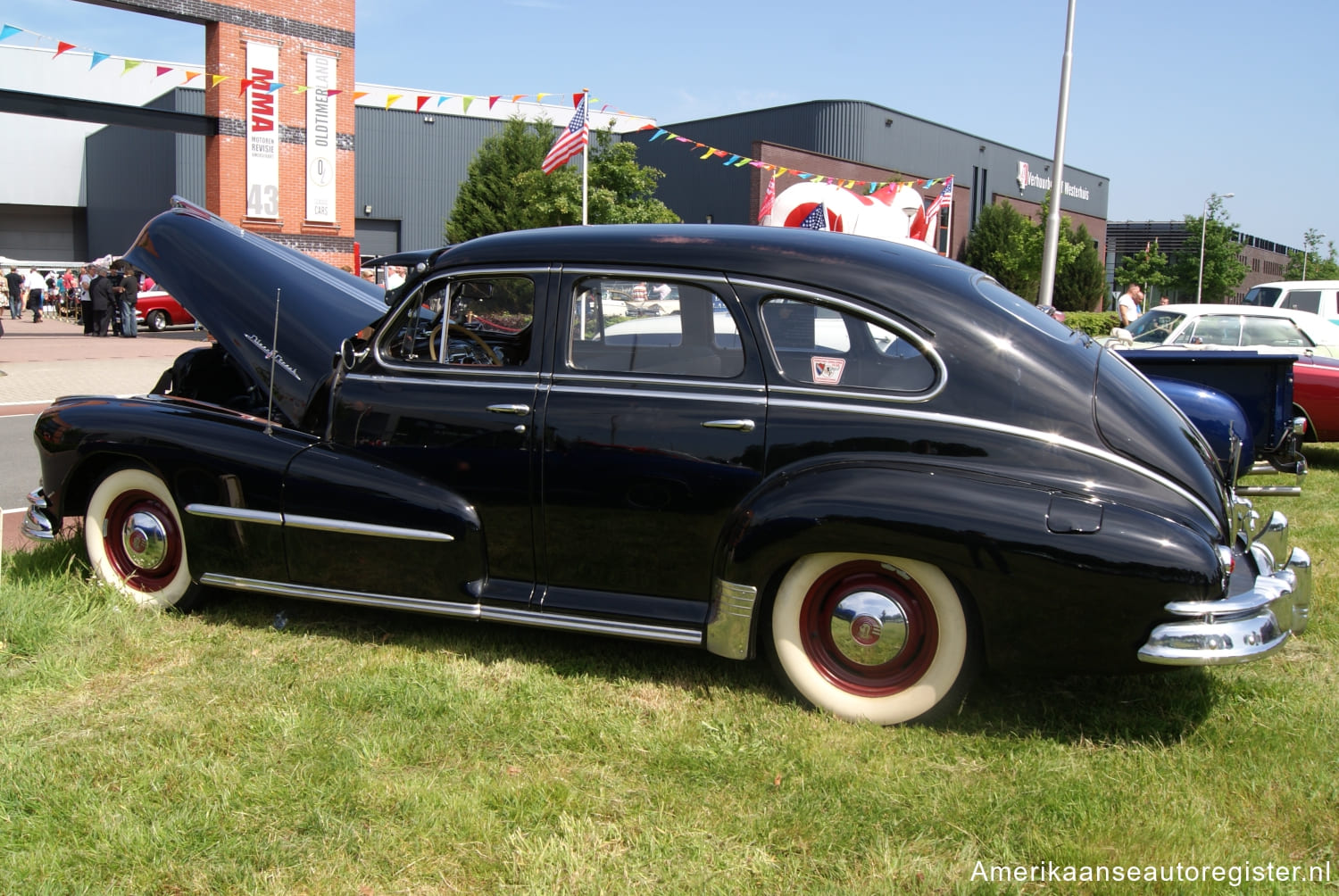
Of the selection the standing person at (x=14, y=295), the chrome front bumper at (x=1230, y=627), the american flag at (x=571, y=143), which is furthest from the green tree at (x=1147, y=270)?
the chrome front bumper at (x=1230, y=627)

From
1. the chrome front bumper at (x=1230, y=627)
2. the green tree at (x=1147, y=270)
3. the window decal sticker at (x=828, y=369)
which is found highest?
the green tree at (x=1147, y=270)

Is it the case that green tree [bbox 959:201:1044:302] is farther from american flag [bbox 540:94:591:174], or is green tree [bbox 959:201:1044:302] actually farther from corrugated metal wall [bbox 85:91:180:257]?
corrugated metal wall [bbox 85:91:180:257]

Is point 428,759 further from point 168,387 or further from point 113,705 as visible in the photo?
point 168,387

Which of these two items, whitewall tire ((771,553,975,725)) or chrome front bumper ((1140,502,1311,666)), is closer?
chrome front bumper ((1140,502,1311,666))

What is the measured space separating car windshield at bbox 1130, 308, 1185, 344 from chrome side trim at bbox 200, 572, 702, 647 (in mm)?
9554

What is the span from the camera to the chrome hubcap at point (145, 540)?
456 cm

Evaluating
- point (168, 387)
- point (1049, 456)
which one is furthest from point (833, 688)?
point (168, 387)

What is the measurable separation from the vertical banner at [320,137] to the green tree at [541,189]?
→ 3997 mm

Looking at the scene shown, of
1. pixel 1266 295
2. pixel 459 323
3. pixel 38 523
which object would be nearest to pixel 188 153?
pixel 1266 295

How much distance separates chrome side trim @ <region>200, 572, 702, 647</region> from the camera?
12.3 ft

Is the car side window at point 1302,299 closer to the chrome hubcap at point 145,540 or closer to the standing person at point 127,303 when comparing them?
the chrome hubcap at point 145,540

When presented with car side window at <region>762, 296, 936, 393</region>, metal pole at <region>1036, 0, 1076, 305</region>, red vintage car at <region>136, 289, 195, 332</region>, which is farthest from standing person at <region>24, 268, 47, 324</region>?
car side window at <region>762, 296, 936, 393</region>

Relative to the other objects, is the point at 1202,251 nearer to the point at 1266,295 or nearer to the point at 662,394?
the point at 1266,295

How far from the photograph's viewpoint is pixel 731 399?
3729mm
